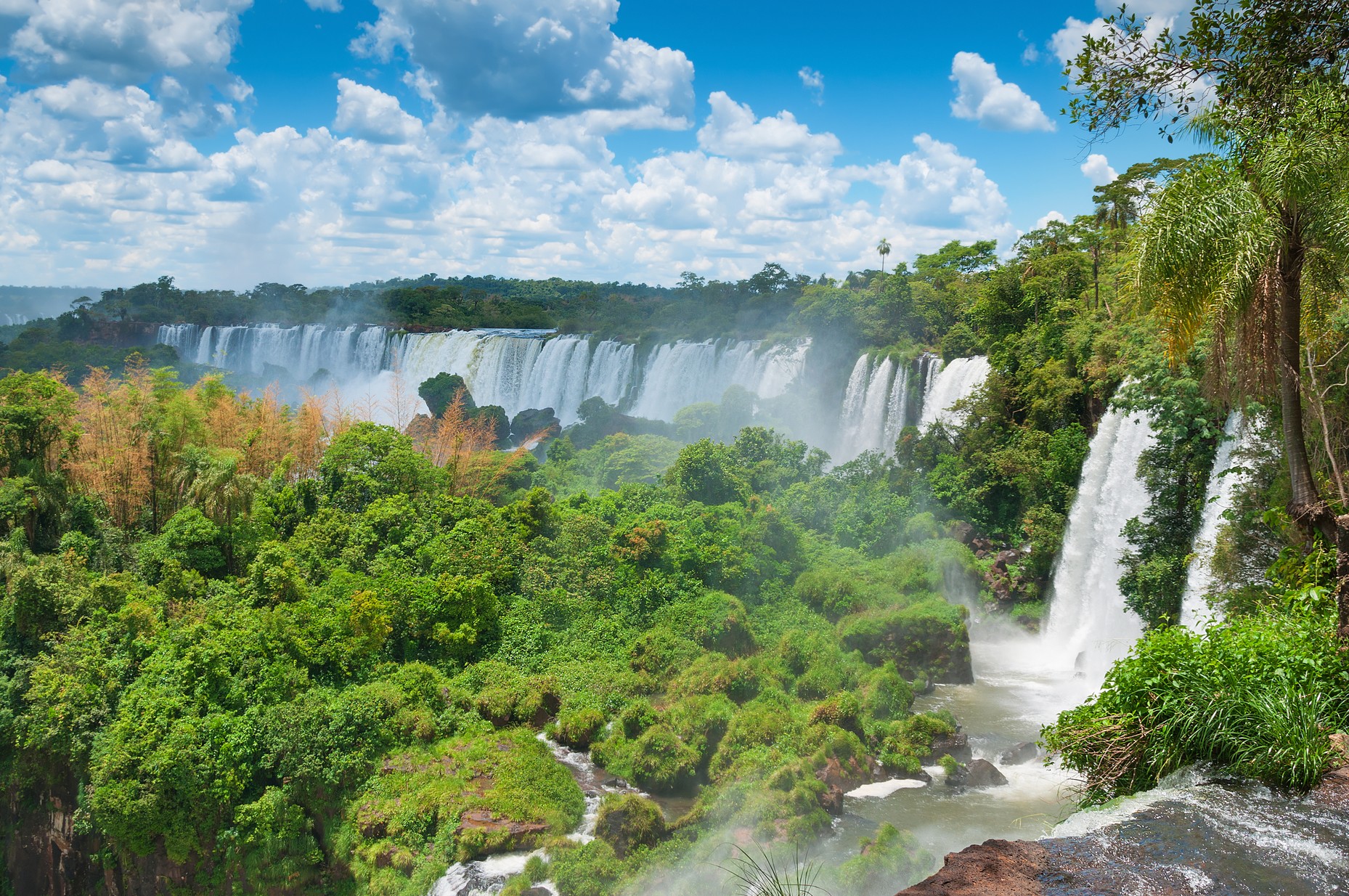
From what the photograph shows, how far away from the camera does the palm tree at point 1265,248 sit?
612 centimetres

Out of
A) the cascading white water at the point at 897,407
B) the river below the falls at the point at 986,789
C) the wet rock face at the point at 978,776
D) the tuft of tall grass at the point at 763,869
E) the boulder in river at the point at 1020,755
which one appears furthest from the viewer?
the cascading white water at the point at 897,407

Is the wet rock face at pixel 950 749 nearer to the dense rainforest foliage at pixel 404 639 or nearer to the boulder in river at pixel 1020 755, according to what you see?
the dense rainforest foliage at pixel 404 639

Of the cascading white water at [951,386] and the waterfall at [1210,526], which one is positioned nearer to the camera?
the waterfall at [1210,526]

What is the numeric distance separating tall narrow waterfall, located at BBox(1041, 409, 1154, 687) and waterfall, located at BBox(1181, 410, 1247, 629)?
1.99 m

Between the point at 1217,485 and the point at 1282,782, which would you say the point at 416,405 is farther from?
the point at 1282,782

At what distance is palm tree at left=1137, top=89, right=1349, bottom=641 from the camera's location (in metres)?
6.12

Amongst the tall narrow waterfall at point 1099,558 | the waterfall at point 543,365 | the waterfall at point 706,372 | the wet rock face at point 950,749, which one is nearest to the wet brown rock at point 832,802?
the wet rock face at point 950,749

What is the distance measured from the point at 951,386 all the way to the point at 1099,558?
923cm

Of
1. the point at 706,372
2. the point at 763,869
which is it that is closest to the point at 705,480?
the point at 706,372

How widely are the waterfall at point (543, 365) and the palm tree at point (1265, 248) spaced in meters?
25.8

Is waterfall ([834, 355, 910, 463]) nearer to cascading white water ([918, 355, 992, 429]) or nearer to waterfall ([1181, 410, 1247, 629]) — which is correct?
cascading white water ([918, 355, 992, 429])

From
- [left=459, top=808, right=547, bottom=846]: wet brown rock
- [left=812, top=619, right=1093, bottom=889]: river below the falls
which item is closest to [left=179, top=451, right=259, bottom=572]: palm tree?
[left=459, top=808, right=547, bottom=846]: wet brown rock

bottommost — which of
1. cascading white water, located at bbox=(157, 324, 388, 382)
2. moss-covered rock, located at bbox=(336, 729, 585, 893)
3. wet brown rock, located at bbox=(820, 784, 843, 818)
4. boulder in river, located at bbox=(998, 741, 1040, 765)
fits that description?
moss-covered rock, located at bbox=(336, 729, 585, 893)

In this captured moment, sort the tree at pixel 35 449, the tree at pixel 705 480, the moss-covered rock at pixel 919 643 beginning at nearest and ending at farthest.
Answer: the tree at pixel 35 449
the moss-covered rock at pixel 919 643
the tree at pixel 705 480
